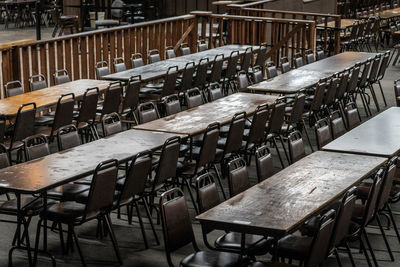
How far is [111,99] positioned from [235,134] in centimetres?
229

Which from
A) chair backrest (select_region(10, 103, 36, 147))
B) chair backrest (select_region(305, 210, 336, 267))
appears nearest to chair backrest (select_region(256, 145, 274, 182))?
chair backrest (select_region(305, 210, 336, 267))

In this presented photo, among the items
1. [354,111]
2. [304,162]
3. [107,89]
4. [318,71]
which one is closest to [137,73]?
[107,89]

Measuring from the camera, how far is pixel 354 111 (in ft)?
32.2

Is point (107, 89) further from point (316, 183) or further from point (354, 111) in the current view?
point (316, 183)

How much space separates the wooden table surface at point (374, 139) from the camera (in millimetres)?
7950

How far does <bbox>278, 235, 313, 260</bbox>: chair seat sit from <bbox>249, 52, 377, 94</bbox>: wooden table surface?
465cm

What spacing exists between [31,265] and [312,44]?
894cm

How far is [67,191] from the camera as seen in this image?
7.46m

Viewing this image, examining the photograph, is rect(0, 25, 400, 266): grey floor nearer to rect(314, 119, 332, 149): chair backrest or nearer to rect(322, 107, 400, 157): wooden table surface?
rect(322, 107, 400, 157): wooden table surface

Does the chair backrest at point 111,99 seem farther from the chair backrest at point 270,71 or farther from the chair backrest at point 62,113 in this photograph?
the chair backrest at point 270,71

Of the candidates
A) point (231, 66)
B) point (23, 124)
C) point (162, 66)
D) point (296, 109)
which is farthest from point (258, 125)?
point (231, 66)

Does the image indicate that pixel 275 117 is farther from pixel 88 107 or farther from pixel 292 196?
pixel 292 196

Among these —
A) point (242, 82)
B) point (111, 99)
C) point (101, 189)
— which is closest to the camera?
point (101, 189)

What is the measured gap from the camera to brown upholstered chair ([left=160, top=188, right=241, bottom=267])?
5.95m
